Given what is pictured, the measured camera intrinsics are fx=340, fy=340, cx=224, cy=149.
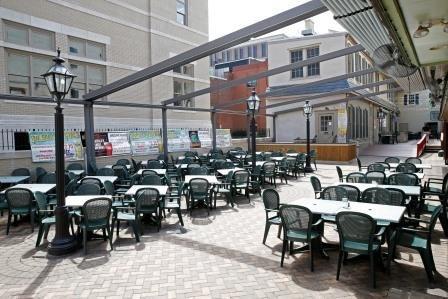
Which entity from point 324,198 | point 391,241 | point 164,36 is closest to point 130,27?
point 164,36

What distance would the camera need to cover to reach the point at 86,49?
15.4 metres

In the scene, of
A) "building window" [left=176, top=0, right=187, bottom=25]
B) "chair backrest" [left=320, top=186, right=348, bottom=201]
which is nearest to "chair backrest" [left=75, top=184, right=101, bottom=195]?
"chair backrest" [left=320, top=186, right=348, bottom=201]

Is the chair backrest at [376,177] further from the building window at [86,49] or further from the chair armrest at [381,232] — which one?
the building window at [86,49]

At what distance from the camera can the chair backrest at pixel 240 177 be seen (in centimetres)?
1045

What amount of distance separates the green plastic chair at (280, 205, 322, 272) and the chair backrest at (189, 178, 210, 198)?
374 cm

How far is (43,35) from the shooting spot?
1374cm

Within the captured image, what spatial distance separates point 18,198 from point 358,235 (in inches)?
277

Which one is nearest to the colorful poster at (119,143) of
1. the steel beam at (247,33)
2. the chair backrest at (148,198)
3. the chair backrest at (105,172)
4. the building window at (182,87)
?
the chair backrest at (105,172)

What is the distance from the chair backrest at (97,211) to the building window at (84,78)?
10448 millimetres

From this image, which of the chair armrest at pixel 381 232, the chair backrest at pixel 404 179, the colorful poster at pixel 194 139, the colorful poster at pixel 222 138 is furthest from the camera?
the colorful poster at pixel 222 138

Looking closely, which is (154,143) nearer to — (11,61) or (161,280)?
(11,61)

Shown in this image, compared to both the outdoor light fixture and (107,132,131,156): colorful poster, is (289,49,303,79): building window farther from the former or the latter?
the outdoor light fixture

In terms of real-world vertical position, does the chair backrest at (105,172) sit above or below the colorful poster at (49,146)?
below

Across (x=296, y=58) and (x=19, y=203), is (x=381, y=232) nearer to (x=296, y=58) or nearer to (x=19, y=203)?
(x=19, y=203)
